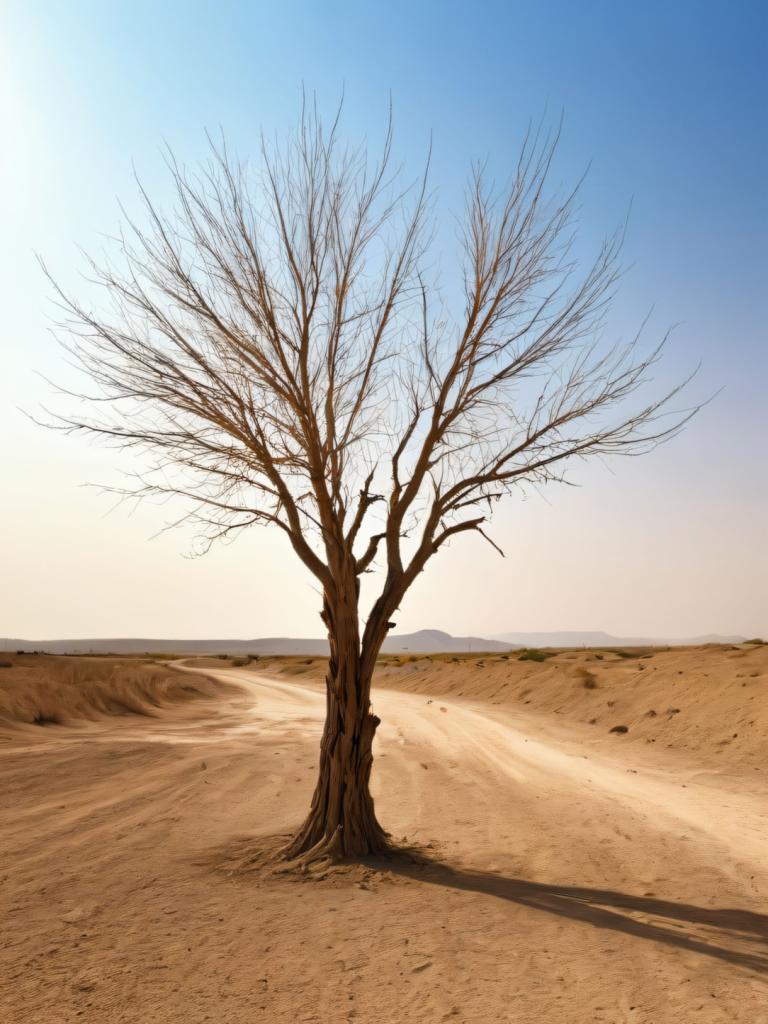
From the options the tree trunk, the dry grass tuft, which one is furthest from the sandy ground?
the dry grass tuft

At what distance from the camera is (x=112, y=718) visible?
60.4 ft

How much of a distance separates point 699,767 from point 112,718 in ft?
42.3

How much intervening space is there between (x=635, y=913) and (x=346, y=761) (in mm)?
2634

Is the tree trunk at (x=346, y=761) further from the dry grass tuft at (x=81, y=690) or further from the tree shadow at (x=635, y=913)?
the dry grass tuft at (x=81, y=690)

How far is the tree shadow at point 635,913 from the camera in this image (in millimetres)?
4820

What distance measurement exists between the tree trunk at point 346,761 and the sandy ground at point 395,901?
1.59 feet

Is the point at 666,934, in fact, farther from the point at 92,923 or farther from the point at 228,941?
the point at 92,923

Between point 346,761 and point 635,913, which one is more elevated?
point 346,761

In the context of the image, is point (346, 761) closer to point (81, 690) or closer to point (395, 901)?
point (395, 901)

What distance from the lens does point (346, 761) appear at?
22.8 ft

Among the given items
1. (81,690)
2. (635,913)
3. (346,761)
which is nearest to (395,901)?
(346,761)

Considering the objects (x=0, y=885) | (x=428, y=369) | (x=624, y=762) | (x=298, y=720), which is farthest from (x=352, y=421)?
(x=298, y=720)

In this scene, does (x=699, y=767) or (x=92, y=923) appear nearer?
(x=92, y=923)

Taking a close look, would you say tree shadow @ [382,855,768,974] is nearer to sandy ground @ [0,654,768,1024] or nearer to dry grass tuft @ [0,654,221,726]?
sandy ground @ [0,654,768,1024]
